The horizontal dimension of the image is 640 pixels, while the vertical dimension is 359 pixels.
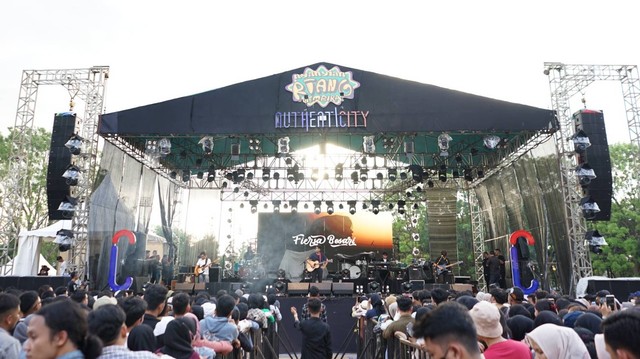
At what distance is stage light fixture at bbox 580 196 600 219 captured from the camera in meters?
11.8

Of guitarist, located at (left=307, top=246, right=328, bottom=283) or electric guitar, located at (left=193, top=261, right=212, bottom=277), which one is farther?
electric guitar, located at (left=193, top=261, right=212, bottom=277)

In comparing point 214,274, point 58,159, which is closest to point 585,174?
point 214,274

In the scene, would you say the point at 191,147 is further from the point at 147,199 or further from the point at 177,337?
the point at 177,337

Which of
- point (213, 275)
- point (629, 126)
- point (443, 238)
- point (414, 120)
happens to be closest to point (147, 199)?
point (213, 275)

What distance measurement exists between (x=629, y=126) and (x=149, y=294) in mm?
15259

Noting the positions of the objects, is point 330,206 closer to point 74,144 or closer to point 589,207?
point 589,207

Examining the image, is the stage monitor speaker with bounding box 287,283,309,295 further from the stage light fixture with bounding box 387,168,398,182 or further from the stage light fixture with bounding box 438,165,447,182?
the stage light fixture with bounding box 438,165,447,182

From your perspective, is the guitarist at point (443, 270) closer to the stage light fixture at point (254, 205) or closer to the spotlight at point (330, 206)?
the spotlight at point (330, 206)

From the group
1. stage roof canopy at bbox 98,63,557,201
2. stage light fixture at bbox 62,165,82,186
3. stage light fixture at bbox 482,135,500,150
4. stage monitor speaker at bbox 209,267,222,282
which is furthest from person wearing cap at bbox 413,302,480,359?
stage monitor speaker at bbox 209,267,222,282

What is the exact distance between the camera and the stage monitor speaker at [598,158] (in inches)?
476

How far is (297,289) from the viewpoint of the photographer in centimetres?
1339

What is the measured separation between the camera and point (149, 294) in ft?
12.8

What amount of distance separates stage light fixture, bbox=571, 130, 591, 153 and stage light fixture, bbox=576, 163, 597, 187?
445 millimetres

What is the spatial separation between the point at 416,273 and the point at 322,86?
706 cm
